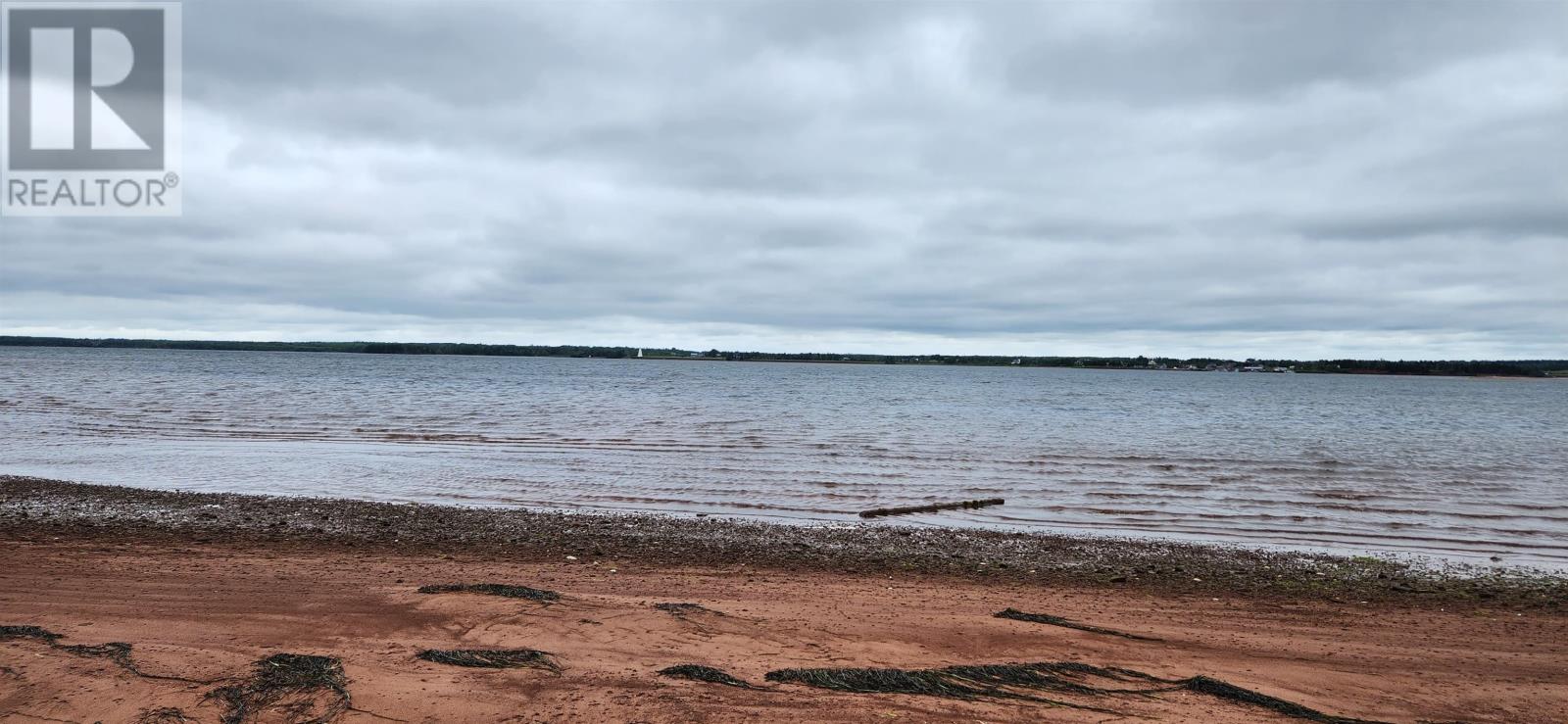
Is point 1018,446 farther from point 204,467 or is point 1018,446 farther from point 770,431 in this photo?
point 204,467

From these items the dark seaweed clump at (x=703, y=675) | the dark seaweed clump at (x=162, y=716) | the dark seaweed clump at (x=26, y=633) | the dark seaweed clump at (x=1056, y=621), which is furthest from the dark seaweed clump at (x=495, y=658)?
the dark seaweed clump at (x=1056, y=621)

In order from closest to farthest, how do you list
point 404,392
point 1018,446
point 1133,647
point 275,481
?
point 1133,647
point 275,481
point 1018,446
point 404,392

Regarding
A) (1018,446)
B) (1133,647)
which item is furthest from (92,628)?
(1018,446)

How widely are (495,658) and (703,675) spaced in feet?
4.95

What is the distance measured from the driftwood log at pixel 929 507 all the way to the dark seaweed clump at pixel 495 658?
891 cm

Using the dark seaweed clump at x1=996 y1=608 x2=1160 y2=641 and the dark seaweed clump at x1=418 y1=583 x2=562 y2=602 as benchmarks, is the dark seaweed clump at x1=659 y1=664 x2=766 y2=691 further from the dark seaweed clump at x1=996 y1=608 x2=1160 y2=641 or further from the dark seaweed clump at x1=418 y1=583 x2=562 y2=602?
the dark seaweed clump at x1=996 y1=608 x2=1160 y2=641

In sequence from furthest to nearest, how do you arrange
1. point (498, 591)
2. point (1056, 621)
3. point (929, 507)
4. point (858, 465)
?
point (858, 465) < point (929, 507) < point (498, 591) < point (1056, 621)

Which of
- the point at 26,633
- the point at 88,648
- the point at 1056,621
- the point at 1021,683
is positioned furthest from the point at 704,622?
the point at 26,633

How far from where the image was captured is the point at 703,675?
18.7 feet

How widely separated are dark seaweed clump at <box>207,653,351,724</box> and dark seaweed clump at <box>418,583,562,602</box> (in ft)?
6.22

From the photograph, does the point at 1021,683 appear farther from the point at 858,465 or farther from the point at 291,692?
the point at 858,465

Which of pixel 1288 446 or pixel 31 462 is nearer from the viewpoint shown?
pixel 31 462

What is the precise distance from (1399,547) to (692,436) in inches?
775

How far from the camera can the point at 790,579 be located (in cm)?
920
